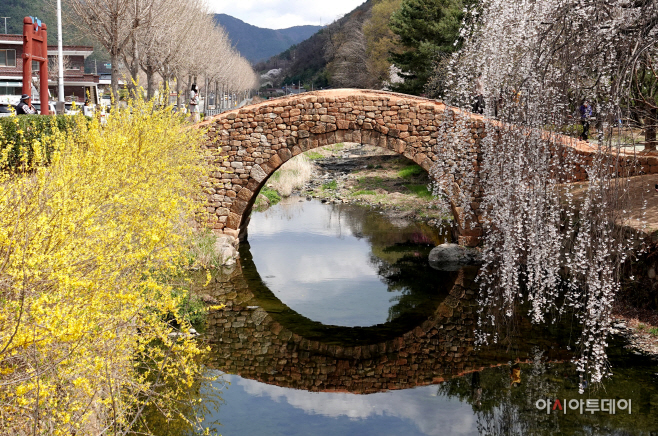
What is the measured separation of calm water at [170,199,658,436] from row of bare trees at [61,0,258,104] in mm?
4014

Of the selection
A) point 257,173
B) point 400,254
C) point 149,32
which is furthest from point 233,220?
point 149,32

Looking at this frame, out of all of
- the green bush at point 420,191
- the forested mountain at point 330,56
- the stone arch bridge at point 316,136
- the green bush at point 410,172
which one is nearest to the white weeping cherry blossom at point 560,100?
the stone arch bridge at point 316,136

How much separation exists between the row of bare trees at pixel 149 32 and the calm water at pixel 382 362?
13.2ft

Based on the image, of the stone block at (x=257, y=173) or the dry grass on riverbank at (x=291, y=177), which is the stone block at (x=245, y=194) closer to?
the stone block at (x=257, y=173)

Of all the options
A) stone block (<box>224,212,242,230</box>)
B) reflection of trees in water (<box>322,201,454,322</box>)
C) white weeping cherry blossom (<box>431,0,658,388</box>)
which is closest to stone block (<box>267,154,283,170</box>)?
stone block (<box>224,212,242,230</box>)

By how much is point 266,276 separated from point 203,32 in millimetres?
15448

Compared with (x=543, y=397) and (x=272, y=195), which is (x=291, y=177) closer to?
(x=272, y=195)

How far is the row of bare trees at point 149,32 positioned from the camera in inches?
531

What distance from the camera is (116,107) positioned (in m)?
9.09

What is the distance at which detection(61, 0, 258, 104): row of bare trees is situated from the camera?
1349 cm

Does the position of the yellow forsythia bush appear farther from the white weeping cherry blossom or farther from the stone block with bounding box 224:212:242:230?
the stone block with bounding box 224:212:242:230

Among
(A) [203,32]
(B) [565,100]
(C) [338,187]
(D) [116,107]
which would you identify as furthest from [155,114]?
(A) [203,32]

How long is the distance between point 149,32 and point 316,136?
601 cm

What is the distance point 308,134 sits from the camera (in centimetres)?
1211
